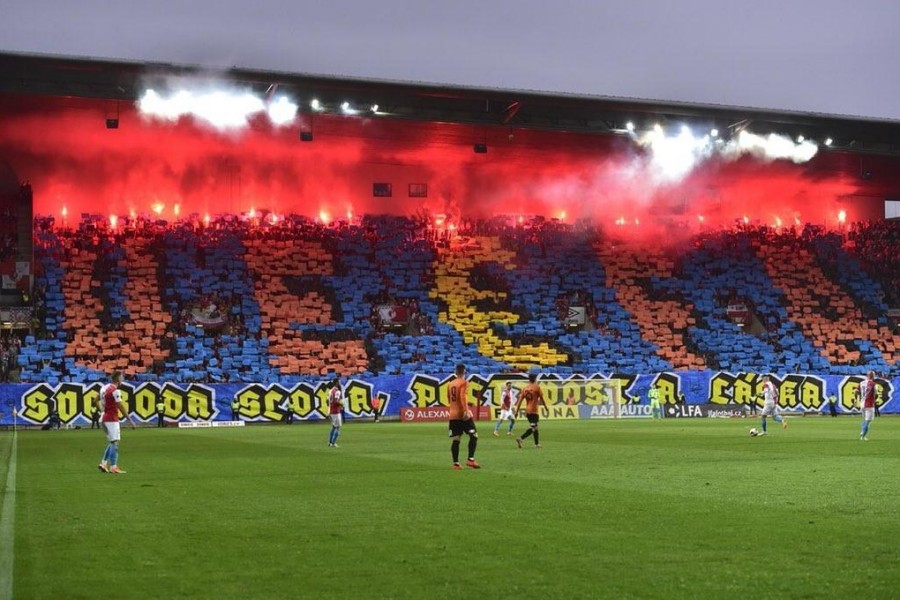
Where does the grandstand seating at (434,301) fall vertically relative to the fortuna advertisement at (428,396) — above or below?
above

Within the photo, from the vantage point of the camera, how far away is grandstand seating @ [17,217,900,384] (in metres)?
64.5

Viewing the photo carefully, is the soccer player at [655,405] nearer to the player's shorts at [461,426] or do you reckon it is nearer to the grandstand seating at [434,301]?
the grandstand seating at [434,301]

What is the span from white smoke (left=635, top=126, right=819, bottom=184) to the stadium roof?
0.89 meters

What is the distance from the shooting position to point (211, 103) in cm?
5966

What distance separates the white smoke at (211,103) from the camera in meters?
57.4

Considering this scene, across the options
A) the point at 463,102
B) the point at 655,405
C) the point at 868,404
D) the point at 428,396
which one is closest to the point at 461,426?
the point at 868,404

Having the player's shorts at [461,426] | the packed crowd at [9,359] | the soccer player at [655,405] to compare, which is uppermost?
the packed crowd at [9,359]

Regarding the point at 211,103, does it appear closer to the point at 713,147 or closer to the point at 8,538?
the point at 713,147

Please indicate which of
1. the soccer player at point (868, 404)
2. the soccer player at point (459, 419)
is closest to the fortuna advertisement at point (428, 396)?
the soccer player at point (868, 404)

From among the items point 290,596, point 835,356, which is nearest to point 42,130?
point 835,356

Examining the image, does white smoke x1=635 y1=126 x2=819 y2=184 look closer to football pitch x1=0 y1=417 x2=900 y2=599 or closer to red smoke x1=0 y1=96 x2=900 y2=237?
red smoke x1=0 y1=96 x2=900 y2=237

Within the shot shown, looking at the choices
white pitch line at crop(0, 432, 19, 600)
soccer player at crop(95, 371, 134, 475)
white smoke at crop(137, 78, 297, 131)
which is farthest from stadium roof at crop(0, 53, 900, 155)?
white pitch line at crop(0, 432, 19, 600)

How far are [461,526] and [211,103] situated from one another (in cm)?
4753

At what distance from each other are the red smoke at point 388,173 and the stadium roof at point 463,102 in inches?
114
